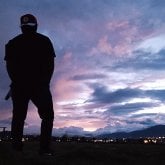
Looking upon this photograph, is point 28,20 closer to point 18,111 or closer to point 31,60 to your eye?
point 31,60

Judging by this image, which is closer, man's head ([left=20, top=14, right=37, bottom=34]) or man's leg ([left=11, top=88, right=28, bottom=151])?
man's head ([left=20, top=14, right=37, bottom=34])

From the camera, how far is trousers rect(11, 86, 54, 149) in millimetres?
8742

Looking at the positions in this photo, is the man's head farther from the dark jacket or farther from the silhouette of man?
the dark jacket

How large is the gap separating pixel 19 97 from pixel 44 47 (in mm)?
988

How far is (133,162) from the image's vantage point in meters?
8.52

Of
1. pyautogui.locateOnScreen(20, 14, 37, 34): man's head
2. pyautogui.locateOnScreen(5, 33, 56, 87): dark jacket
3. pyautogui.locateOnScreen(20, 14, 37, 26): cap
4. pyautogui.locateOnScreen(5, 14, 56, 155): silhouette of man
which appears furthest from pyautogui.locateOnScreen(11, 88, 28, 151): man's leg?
pyautogui.locateOnScreen(20, 14, 37, 26): cap

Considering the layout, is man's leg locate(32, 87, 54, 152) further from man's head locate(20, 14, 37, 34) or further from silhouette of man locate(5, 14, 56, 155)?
man's head locate(20, 14, 37, 34)

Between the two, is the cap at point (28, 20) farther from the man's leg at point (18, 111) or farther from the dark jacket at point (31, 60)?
the man's leg at point (18, 111)

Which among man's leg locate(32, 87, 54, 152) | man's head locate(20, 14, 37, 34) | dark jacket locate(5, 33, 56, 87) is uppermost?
man's head locate(20, 14, 37, 34)

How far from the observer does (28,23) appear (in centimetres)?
880

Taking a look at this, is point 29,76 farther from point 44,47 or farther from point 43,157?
point 43,157

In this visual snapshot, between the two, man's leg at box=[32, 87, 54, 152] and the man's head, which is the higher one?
the man's head

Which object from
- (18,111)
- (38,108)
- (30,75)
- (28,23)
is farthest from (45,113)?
(28,23)

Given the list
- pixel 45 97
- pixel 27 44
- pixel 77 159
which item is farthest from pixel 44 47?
pixel 77 159
